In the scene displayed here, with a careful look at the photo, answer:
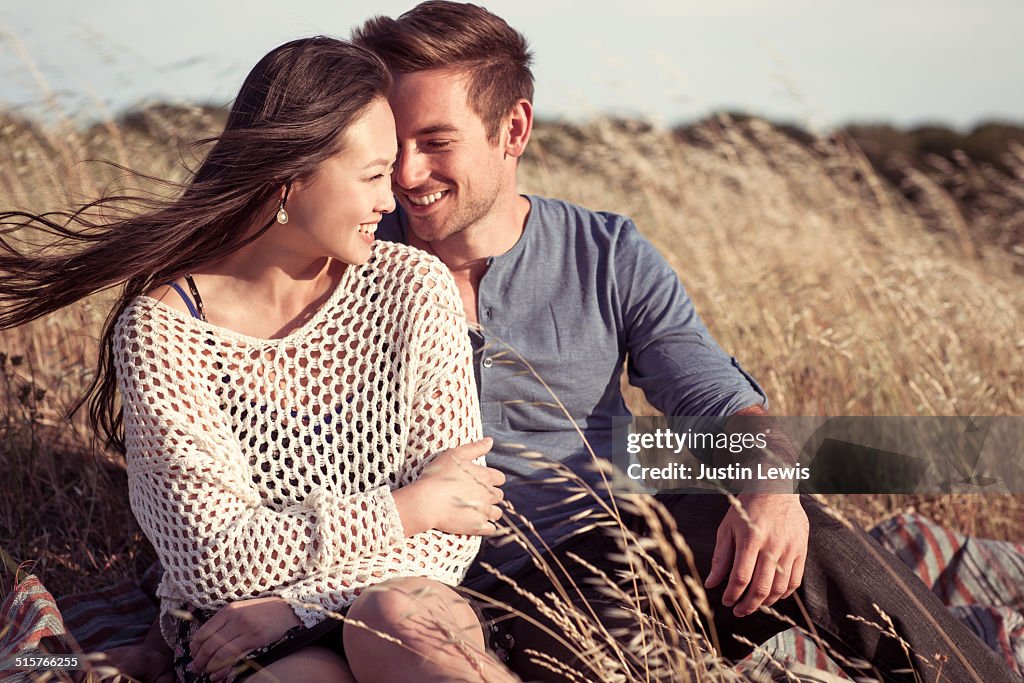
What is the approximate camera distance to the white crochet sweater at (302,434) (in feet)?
7.47

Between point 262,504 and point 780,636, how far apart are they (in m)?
1.58

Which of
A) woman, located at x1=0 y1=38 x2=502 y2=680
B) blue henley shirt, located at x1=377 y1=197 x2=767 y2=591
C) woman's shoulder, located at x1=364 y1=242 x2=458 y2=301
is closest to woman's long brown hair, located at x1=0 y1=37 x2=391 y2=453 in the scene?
woman, located at x1=0 y1=38 x2=502 y2=680

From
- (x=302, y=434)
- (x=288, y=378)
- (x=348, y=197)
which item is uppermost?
(x=348, y=197)

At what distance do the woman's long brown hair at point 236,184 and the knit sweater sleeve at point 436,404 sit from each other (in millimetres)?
411

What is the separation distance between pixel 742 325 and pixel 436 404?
85.7 inches

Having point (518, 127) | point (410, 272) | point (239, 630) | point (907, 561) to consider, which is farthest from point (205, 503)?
point (907, 561)

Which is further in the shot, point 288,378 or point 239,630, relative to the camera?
point 288,378

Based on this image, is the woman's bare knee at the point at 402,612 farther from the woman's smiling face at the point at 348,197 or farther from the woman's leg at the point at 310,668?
the woman's smiling face at the point at 348,197

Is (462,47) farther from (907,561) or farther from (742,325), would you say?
(907,561)

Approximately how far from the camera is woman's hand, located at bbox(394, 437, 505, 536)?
7.58ft

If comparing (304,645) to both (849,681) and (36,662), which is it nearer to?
(36,662)

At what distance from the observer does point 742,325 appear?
14.2 feet

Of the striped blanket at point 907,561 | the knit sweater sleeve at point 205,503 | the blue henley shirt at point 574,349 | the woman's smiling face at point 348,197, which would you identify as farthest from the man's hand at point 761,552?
the woman's smiling face at point 348,197

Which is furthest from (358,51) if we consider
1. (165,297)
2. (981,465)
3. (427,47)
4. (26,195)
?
(26,195)
